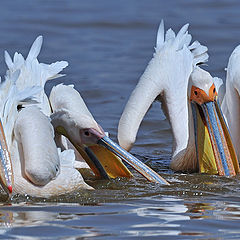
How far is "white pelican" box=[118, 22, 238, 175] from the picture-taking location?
21.5 feet

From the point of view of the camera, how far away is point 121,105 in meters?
9.58

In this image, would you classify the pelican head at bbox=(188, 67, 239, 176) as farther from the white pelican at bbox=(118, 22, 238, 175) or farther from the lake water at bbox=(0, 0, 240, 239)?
the lake water at bbox=(0, 0, 240, 239)

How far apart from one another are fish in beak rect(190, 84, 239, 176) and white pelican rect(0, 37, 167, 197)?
618 mm

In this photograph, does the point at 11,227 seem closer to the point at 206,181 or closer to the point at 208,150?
the point at 206,181

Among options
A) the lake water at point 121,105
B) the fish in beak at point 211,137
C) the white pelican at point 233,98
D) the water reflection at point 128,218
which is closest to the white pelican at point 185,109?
the fish in beak at point 211,137

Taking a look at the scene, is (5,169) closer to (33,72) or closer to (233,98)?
(33,72)

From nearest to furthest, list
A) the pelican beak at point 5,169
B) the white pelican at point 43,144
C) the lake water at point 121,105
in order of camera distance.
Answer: the lake water at point 121,105, the pelican beak at point 5,169, the white pelican at point 43,144

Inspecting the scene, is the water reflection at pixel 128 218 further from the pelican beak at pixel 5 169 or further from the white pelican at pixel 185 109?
the white pelican at pixel 185 109

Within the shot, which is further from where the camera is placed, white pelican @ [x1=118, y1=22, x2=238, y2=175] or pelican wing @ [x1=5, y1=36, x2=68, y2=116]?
pelican wing @ [x1=5, y1=36, x2=68, y2=116]

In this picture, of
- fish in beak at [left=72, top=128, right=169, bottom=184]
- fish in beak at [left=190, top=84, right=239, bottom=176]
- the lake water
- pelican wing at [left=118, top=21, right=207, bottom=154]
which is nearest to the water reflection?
the lake water

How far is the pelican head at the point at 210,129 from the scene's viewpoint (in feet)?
21.3

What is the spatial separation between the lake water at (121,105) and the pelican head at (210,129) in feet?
0.55

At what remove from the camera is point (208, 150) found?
679 cm

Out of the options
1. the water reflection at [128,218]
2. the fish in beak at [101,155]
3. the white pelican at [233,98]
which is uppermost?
A: the white pelican at [233,98]
